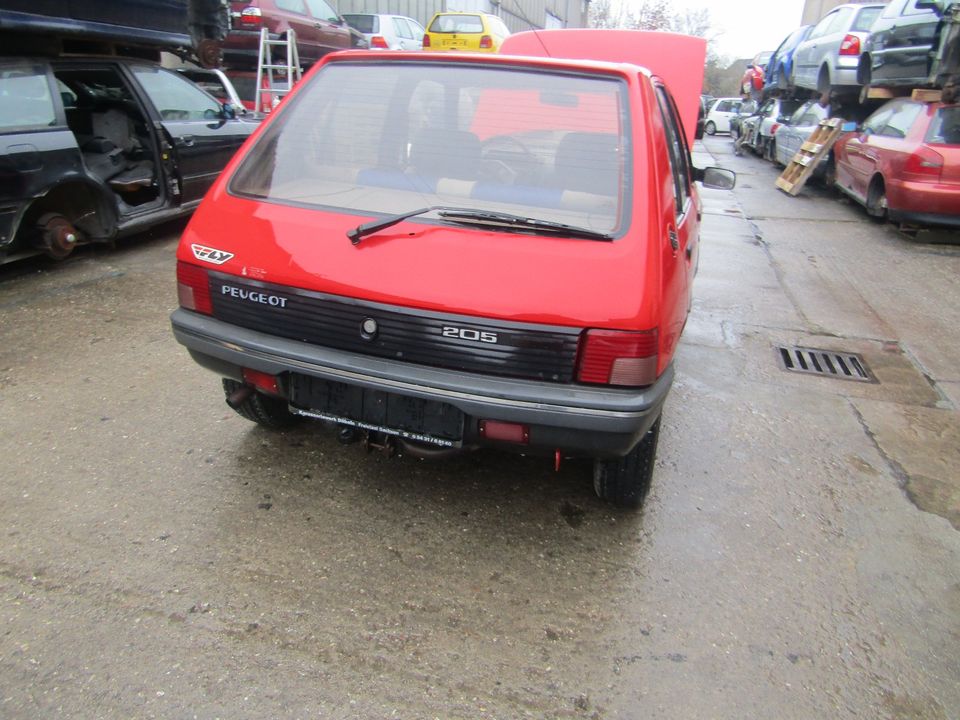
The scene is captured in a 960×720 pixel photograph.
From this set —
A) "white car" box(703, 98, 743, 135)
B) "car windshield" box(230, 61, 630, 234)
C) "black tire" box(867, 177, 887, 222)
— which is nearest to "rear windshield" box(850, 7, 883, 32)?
"black tire" box(867, 177, 887, 222)

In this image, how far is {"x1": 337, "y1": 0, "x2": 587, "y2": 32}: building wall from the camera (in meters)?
20.0

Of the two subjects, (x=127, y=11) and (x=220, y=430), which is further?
(x=127, y=11)

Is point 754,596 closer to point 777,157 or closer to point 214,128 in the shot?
point 214,128

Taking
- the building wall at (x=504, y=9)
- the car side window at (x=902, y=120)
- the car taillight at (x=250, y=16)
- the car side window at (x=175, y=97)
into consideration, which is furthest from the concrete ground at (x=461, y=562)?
the car taillight at (x=250, y=16)

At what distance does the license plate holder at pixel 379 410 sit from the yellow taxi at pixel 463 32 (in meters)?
15.1

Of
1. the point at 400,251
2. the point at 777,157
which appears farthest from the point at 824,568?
the point at 777,157

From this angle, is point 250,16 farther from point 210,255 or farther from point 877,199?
point 210,255

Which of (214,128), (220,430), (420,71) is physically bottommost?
(220,430)

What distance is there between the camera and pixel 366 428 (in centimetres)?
261

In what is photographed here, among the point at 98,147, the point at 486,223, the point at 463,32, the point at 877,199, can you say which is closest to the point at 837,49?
the point at 877,199

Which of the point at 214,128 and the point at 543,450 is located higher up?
the point at 214,128

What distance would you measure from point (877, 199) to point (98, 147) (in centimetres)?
892

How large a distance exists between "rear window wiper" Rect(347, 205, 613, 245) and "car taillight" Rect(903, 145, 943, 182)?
23.2ft

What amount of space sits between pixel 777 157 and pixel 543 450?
A: 14243mm
